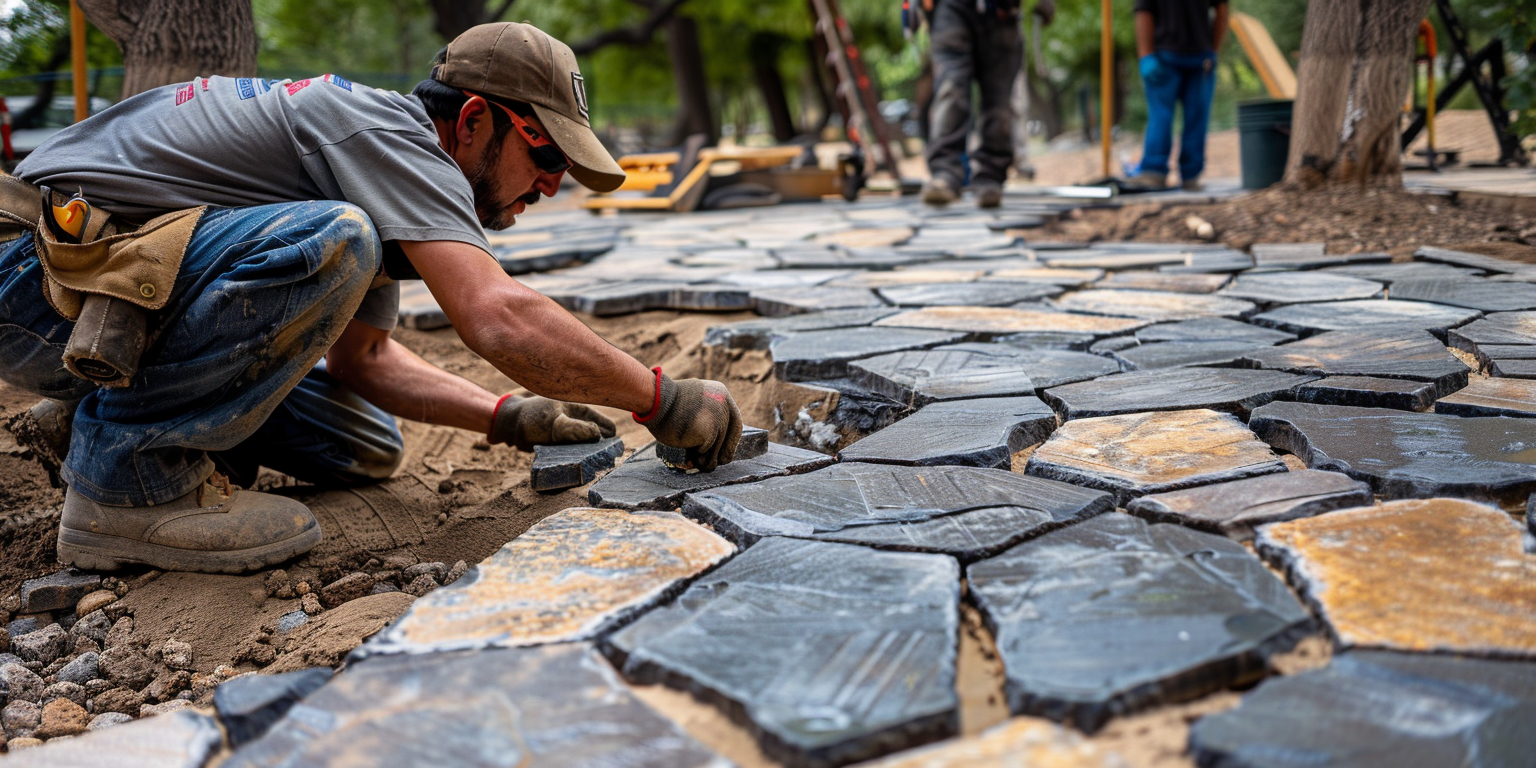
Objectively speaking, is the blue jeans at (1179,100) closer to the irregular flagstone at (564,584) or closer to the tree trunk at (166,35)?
the tree trunk at (166,35)

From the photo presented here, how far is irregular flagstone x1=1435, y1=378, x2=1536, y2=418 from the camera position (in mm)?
1938

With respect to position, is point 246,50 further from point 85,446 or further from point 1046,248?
point 1046,248

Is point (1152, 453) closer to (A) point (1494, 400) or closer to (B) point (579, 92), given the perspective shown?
(A) point (1494, 400)

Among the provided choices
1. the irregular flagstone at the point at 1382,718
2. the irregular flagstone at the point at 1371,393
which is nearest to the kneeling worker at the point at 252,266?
the irregular flagstone at the point at 1382,718

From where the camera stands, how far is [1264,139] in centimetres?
662

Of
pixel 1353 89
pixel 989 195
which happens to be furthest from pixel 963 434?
pixel 989 195

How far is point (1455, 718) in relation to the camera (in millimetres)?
976

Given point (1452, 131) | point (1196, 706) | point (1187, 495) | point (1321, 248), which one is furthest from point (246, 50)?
point (1452, 131)

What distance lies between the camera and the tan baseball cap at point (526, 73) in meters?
1.98

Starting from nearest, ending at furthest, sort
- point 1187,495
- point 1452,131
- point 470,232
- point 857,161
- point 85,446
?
point 1187,495 → point 470,232 → point 85,446 → point 857,161 → point 1452,131

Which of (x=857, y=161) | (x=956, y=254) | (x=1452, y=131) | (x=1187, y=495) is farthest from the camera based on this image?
(x=1452, y=131)

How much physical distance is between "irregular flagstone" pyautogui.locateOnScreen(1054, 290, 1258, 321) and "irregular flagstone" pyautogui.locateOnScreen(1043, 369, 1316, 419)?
75 cm

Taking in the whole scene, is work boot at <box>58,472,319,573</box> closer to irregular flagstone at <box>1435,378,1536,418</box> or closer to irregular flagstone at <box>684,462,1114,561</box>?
irregular flagstone at <box>684,462,1114,561</box>

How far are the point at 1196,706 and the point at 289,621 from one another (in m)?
1.54
